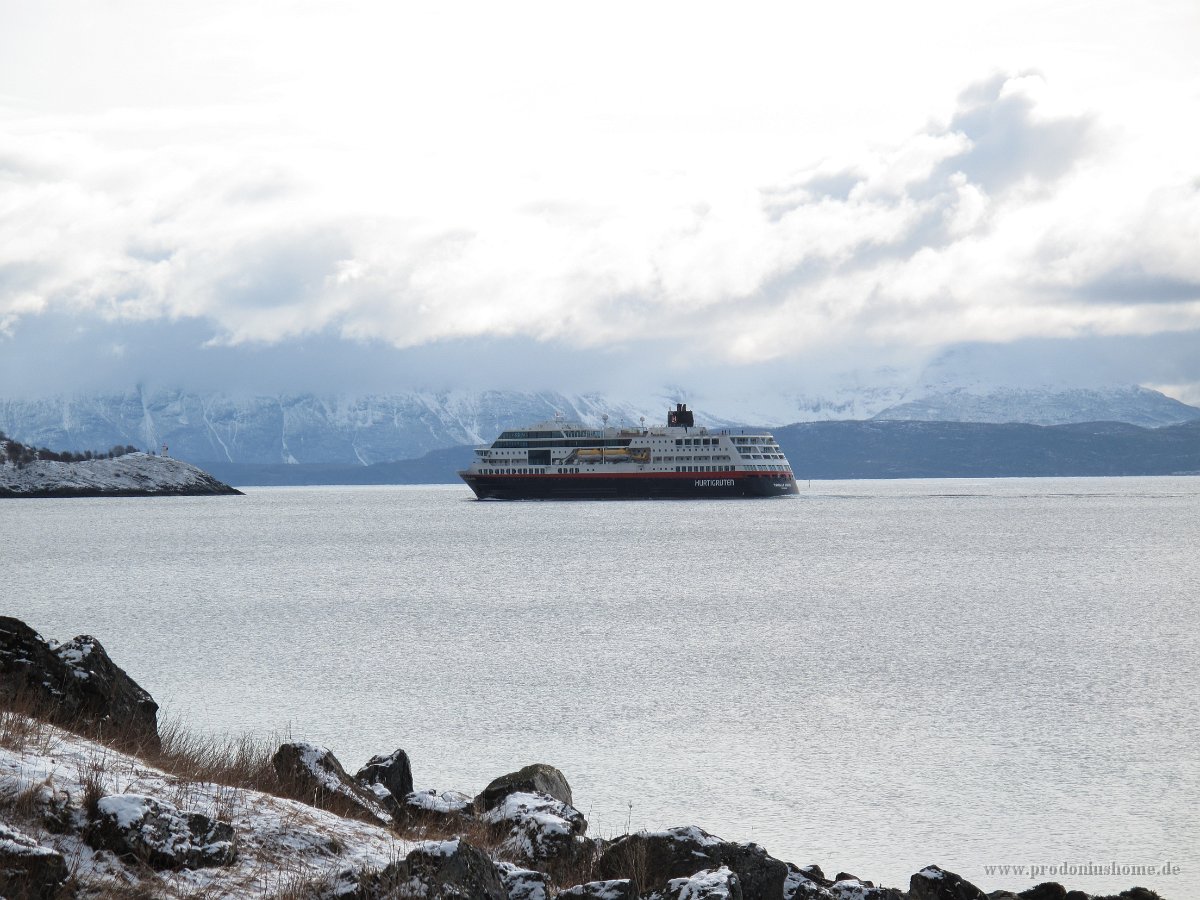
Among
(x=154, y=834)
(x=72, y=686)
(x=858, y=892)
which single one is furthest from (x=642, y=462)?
(x=154, y=834)

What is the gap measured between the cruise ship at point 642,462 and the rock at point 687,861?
132 m

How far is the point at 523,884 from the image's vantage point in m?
8.74

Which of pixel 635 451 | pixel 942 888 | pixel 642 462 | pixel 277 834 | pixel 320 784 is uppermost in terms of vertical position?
pixel 635 451

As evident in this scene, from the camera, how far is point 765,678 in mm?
30094

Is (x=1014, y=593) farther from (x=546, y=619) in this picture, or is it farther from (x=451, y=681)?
(x=451, y=681)

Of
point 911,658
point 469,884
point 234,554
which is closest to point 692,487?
point 234,554

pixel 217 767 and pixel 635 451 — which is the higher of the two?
pixel 635 451

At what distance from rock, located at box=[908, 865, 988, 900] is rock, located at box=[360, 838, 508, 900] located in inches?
219

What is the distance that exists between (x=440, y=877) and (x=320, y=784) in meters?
3.57

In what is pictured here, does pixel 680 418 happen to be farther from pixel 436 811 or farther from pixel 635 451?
pixel 436 811

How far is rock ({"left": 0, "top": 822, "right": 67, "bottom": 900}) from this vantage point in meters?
7.08

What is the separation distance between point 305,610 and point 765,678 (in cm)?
2252

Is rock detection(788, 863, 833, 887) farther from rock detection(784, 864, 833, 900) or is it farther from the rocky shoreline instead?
rock detection(784, 864, 833, 900)

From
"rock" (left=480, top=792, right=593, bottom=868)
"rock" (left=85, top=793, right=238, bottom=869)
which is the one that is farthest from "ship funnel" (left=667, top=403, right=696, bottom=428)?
"rock" (left=85, top=793, right=238, bottom=869)
